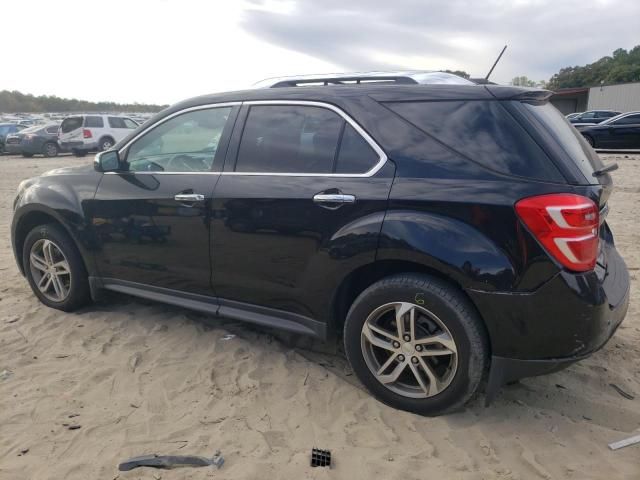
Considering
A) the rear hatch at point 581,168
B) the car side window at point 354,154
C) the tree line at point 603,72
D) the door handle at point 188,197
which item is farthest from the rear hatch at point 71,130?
the tree line at point 603,72

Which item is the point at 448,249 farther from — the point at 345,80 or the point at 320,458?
the point at 345,80

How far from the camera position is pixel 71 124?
20125 mm

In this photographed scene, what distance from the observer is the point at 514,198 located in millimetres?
2363

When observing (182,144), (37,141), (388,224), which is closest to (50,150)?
(37,141)

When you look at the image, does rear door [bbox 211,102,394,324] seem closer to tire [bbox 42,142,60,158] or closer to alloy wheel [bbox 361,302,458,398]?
alloy wheel [bbox 361,302,458,398]

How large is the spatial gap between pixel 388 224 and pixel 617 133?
18055 millimetres

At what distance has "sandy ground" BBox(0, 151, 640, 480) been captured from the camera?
2383 millimetres

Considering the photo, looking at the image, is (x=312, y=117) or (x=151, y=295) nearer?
(x=312, y=117)

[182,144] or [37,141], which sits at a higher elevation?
[182,144]

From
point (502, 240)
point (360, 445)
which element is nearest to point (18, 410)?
point (360, 445)

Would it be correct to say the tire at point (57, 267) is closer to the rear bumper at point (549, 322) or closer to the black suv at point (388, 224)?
the black suv at point (388, 224)

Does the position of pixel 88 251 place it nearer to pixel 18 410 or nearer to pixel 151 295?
pixel 151 295

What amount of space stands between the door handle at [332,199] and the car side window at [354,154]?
0.16 metres

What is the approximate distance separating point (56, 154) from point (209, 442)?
2209 cm
